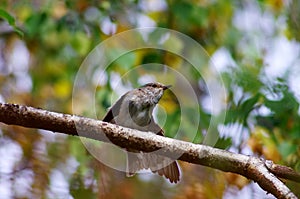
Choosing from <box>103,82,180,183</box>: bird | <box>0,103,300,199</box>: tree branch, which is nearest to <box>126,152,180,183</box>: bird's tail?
<box>103,82,180,183</box>: bird

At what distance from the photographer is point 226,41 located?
21.8ft

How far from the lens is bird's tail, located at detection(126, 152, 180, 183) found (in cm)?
340

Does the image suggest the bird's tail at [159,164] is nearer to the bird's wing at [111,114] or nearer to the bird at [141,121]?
the bird at [141,121]

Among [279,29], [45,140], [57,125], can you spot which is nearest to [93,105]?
[45,140]

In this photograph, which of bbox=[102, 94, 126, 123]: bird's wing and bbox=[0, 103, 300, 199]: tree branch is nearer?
bbox=[0, 103, 300, 199]: tree branch

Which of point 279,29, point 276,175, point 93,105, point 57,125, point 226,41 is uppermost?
point 279,29

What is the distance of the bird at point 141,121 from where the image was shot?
348cm

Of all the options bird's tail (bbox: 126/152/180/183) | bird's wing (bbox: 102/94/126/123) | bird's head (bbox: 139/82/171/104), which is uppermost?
bird's head (bbox: 139/82/171/104)

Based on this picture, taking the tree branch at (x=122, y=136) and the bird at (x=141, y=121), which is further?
the bird at (x=141, y=121)

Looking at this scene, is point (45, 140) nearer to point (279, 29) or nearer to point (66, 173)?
point (66, 173)

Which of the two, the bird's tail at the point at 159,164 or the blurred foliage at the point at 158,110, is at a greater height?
the blurred foliage at the point at 158,110

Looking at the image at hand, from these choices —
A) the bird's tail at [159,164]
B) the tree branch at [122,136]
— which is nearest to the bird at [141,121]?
the bird's tail at [159,164]

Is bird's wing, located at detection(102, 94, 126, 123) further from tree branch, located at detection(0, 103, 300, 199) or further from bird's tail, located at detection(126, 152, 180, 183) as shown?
tree branch, located at detection(0, 103, 300, 199)

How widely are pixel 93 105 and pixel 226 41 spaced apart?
2.01m
